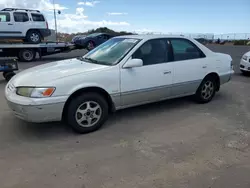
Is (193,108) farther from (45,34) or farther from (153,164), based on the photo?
(45,34)

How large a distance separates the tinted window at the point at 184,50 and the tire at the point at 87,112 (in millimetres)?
1872

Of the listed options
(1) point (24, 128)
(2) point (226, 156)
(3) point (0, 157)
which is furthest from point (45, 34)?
(2) point (226, 156)

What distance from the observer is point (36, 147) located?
3457 millimetres

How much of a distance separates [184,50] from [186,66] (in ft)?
1.17

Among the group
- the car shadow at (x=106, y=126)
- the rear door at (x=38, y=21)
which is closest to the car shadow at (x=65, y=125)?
the car shadow at (x=106, y=126)

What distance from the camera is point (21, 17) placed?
14.0 meters

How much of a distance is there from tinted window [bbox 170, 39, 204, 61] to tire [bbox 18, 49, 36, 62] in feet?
37.3

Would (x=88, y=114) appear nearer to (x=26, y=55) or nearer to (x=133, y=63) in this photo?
(x=133, y=63)

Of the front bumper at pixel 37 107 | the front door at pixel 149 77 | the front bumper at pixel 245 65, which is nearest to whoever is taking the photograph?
the front bumper at pixel 37 107

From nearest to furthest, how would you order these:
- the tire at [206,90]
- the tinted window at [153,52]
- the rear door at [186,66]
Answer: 1. the tinted window at [153,52]
2. the rear door at [186,66]
3. the tire at [206,90]

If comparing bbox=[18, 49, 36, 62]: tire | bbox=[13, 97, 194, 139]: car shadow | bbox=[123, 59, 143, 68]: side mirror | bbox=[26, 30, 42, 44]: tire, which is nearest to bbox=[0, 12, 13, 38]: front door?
bbox=[26, 30, 42, 44]: tire

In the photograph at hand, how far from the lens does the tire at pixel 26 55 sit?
1389cm

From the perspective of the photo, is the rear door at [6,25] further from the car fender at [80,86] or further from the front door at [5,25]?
the car fender at [80,86]

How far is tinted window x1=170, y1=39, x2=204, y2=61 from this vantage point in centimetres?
484
